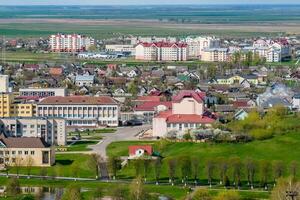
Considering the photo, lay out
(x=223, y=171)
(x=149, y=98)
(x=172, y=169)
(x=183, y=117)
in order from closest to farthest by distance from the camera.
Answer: (x=223, y=171), (x=172, y=169), (x=183, y=117), (x=149, y=98)

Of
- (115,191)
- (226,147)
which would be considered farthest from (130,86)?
(115,191)

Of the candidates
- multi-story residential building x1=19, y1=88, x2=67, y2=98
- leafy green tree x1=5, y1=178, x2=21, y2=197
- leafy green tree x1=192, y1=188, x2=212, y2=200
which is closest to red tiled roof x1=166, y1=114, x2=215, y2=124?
multi-story residential building x1=19, y1=88, x2=67, y2=98

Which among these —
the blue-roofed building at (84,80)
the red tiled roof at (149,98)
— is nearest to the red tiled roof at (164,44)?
the blue-roofed building at (84,80)

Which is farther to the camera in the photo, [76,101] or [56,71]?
[56,71]

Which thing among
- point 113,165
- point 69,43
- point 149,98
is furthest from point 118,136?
point 69,43

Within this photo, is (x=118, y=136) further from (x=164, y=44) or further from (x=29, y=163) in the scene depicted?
(x=164, y=44)

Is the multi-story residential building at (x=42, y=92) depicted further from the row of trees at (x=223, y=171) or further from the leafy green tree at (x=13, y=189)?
the leafy green tree at (x=13, y=189)
